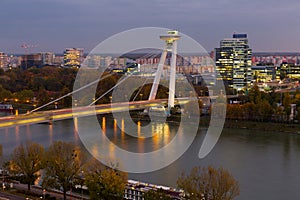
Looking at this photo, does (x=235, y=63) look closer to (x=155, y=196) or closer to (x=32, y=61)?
(x=155, y=196)

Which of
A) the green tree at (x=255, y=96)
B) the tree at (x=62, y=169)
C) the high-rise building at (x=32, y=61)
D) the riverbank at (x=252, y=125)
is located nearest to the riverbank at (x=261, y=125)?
the riverbank at (x=252, y=125)

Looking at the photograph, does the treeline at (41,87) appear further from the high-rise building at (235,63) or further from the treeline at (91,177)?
the treeline at (91,177)

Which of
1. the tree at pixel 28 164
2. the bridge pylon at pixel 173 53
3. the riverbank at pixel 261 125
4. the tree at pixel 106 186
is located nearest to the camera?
the tree at pixel 106 186

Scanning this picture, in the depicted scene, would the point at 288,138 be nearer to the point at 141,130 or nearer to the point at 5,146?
the point at 141,130

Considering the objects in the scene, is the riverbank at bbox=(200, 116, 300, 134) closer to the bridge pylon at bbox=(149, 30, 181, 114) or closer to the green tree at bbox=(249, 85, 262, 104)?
the bridge pylon at bbox=(149, 30, 181, 114)

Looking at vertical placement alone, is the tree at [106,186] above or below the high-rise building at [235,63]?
below

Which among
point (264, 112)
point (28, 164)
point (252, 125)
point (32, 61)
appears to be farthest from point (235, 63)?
point (32, 61)
